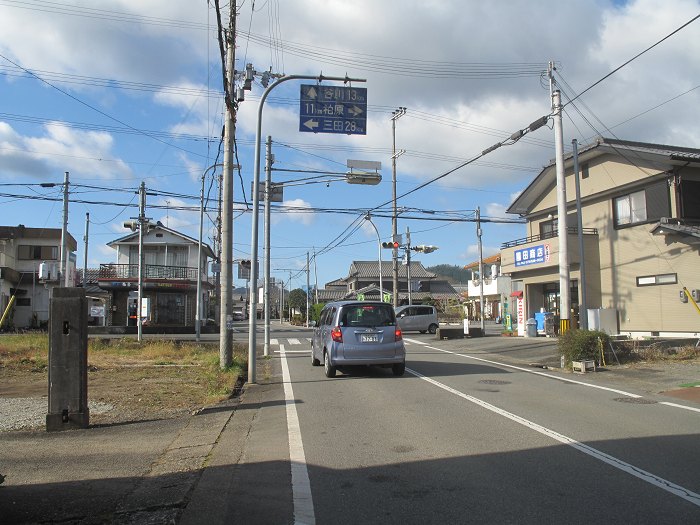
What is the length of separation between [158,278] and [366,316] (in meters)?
37.5

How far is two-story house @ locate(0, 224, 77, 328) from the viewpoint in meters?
43.2

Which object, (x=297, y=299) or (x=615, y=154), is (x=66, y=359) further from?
(x=297, y=299)

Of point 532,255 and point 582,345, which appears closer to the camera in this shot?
point 582,345

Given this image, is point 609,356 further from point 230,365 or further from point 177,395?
point 177,395

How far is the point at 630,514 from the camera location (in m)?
4.45

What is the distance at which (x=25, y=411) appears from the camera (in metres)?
9.05

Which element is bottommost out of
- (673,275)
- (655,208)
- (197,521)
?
(197,521)

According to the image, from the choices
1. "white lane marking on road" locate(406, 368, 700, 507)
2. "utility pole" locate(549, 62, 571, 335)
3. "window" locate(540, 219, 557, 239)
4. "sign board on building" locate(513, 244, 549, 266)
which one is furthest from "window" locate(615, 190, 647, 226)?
"white lane marking on road" locate(406, 368, 700, 507)

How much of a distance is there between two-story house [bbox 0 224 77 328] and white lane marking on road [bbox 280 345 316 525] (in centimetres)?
4060

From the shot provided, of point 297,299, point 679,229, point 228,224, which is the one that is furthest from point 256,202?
point 297,299

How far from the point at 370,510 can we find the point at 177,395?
23.7 feet

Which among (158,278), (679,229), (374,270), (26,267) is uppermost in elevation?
(374,270)

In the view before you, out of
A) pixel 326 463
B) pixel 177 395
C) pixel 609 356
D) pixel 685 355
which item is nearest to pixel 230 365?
pixel 177 395

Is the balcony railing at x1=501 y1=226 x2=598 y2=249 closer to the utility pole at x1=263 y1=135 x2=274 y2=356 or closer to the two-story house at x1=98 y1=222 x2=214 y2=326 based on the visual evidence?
the utility pole at x1=263 y1=135 x2=274 y2=356
